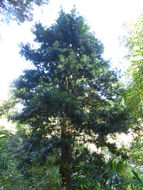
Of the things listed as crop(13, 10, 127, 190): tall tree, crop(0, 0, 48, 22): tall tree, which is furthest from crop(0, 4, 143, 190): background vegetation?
crop(0, 0, 48, 22): tall tree

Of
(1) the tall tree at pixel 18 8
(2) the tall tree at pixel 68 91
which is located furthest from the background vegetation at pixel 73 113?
(1) the tall tree at pixel 18 8

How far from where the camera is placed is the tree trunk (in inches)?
235

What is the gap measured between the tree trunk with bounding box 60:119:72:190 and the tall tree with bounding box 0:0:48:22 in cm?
304

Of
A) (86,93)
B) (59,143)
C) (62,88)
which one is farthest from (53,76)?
(59,143)

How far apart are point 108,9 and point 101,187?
15.9 ft

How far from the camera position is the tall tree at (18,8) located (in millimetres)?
4733

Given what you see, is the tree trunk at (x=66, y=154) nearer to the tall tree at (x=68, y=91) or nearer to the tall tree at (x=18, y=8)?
the tall tree at (x=68, y=91)

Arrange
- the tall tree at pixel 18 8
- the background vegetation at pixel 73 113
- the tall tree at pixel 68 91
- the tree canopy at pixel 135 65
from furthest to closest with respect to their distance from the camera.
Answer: the tall tree at pixel 68 91, the background vegetation at pixel 73 113, the tall tree at pixel 18 8, the tree canopy at pixel 135 65

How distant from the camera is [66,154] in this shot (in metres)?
6.27

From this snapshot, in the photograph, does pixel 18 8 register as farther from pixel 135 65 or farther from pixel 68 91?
pixel 135 65

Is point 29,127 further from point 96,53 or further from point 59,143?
point 96,53

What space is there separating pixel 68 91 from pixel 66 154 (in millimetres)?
1880

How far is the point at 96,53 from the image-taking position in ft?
23.9

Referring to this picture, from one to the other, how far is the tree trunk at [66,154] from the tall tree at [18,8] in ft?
9.98
